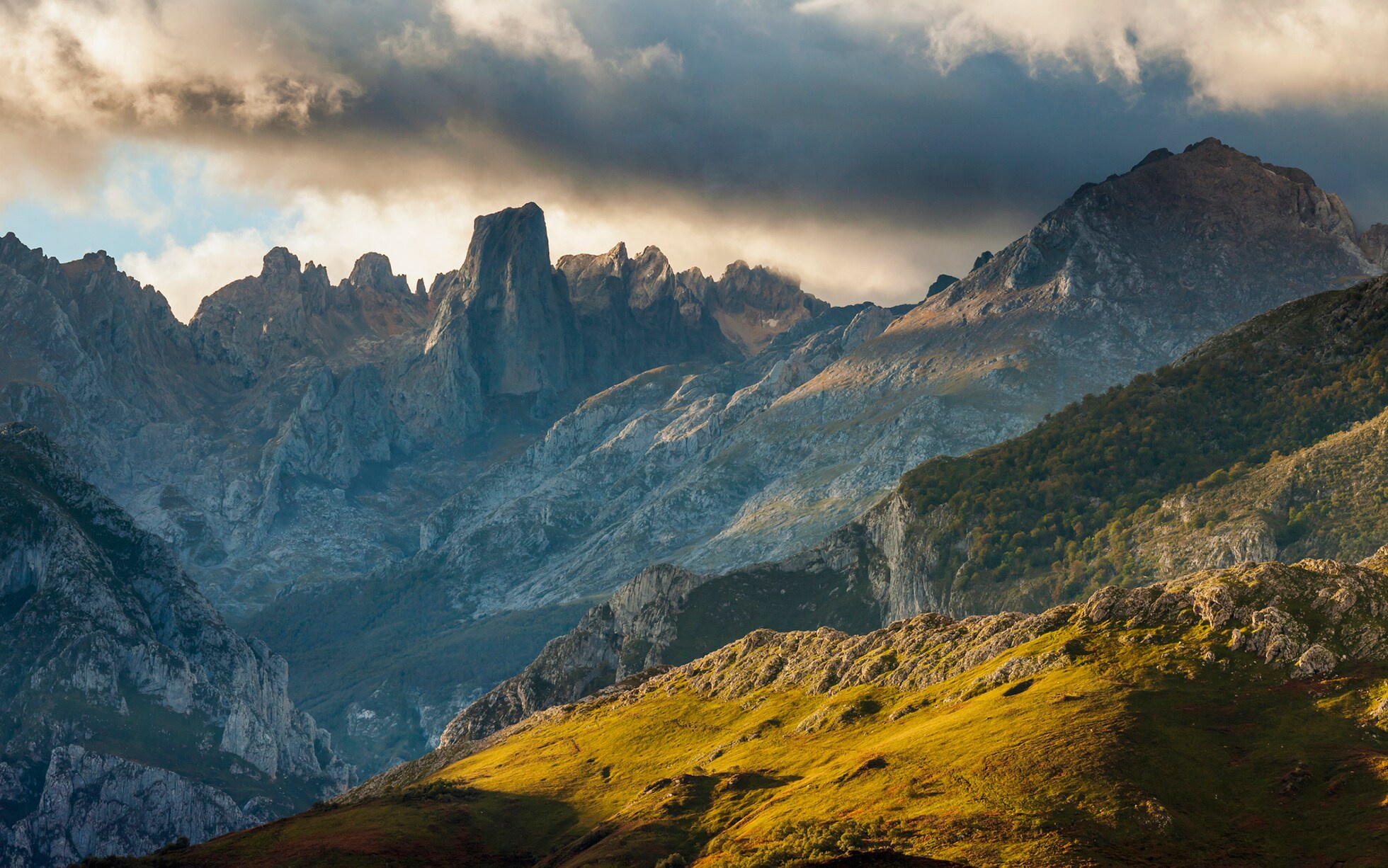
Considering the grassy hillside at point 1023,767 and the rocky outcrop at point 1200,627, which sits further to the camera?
the rocky outcrop at point 1200,627

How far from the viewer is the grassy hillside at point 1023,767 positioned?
93750mm

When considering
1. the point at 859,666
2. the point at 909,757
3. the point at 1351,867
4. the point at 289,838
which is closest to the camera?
the point at 1351,867

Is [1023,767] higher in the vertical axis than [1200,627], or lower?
lower

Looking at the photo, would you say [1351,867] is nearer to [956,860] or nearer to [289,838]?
Result: [956,860]

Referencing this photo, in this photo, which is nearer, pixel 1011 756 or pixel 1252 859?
pixel 1252 859

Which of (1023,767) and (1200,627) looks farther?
(1200,627)

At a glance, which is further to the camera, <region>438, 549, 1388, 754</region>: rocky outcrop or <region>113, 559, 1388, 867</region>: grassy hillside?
<region>438, 549, 1388, 754</region>: rocky outcrop

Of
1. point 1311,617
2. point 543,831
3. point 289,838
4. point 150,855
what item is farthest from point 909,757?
point 150,855

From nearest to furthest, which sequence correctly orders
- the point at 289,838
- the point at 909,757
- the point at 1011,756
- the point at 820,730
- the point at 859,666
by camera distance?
the point at 1011,756
the point at 909,757
the point at 289,838
the point at 820,730
the point at 859,666

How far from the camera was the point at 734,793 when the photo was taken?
436ft

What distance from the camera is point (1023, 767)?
105188 mm

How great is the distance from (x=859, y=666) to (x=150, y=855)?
9607 cm

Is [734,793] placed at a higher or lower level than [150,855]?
lower

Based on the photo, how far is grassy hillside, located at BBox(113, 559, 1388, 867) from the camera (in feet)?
308
